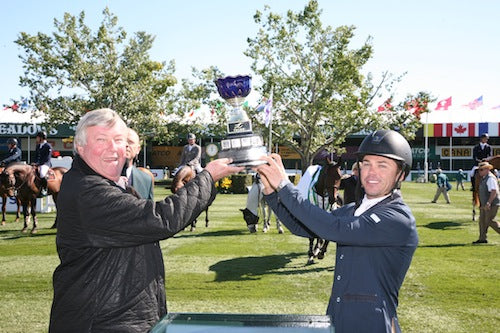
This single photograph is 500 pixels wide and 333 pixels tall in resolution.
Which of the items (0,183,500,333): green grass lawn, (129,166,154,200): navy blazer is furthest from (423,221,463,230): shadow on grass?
(129,166,154,200): navy blazer

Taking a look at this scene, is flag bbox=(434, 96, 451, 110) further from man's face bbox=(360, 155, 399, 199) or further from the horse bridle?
man's face bbox=(360, 155, 399, 199)

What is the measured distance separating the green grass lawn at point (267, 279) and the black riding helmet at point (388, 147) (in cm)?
430

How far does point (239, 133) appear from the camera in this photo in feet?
11.1

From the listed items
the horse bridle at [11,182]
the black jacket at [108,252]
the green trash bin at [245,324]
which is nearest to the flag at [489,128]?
the horse bridle at [11,182]

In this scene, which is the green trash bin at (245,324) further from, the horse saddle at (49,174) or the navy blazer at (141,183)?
the horse saddle at (49,174)

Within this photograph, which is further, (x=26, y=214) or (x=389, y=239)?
(x=26, y=214)

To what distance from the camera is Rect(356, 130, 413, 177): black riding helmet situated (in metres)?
2.85

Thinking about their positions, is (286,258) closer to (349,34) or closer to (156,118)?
(349,34)

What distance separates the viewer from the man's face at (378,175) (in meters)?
2.87

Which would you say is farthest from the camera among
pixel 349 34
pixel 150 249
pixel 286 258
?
pixel 349 34

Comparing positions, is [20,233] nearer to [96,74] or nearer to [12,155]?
[12,155]

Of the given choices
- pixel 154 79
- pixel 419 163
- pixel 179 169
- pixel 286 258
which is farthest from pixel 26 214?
pixel 419 163

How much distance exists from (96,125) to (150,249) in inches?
26.5

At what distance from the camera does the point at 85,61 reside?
1554 inches
